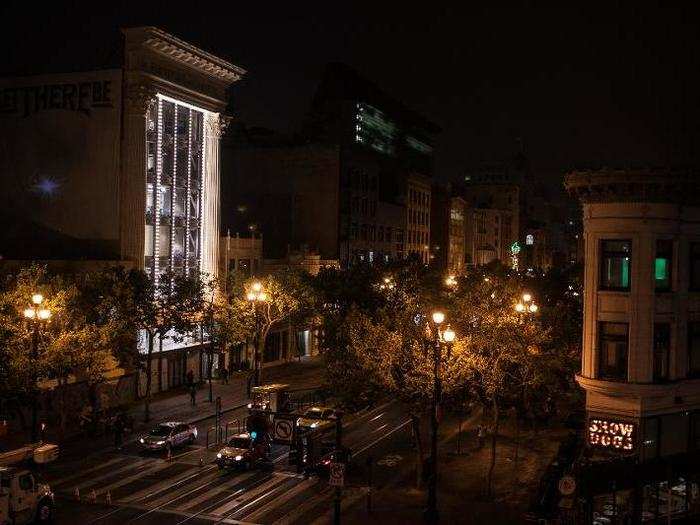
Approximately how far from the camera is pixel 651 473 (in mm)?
25047

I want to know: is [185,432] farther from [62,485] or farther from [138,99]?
[138,99]

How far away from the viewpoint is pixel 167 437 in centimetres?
3534

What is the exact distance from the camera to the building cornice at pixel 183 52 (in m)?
52.4

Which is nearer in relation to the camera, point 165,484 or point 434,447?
point 434,447

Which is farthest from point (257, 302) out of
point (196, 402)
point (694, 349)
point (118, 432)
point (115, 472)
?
point (694, 349)

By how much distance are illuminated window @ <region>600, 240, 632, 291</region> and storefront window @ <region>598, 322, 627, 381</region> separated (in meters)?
1.41

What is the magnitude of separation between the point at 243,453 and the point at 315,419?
5652 millimetres

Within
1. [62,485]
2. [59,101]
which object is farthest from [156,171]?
[62,485]

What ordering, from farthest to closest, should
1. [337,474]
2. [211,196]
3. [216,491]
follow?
1. [211,196]
2. [216,491]
3. [337,474]

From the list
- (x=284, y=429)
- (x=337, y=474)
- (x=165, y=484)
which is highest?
(x=337, y=474)

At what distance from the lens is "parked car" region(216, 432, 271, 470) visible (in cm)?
3253

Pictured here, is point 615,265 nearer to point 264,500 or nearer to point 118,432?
point 264,500

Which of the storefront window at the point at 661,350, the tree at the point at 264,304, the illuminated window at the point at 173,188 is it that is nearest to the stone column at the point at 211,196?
the illuminated window at the point at 173,188

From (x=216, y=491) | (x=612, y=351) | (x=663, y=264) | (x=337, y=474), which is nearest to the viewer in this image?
(x=337, y=474)
